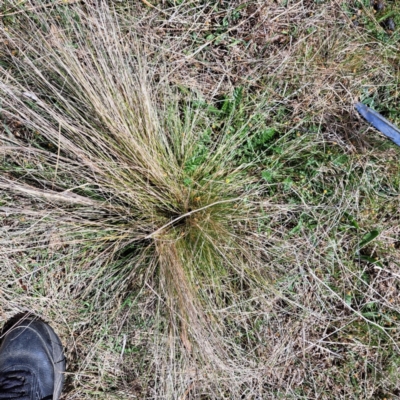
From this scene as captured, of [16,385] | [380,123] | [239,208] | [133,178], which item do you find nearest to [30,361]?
[16,385]

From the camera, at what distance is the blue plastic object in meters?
1.64

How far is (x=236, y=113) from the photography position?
67.3 inches

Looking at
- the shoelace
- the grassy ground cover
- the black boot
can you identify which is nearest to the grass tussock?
the grassy ground cover

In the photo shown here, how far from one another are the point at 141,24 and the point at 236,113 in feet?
1.71

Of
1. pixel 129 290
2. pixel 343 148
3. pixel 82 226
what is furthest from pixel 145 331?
pixel 343 148

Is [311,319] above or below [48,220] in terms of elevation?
below

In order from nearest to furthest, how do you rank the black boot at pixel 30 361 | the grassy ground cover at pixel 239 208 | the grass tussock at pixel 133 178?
the grass tussock at pixel 133 178 < the grassy ground cover at pixel 239 208 < the black boot at pixel 30 361

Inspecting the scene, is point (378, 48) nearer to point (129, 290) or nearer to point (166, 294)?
point (166, 294)

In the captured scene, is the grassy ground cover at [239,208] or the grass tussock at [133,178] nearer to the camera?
the grass tussock at [133,178]

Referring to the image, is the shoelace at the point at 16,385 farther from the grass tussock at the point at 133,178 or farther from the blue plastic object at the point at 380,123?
the blue plastic object at the point at 380,123

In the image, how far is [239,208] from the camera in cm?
164

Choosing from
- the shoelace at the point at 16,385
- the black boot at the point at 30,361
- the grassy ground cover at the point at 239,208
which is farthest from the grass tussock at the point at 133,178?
the shoelace at the point at 16,385

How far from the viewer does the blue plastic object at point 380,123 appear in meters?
1.64

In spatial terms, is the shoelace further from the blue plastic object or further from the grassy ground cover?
the blue plastic object
